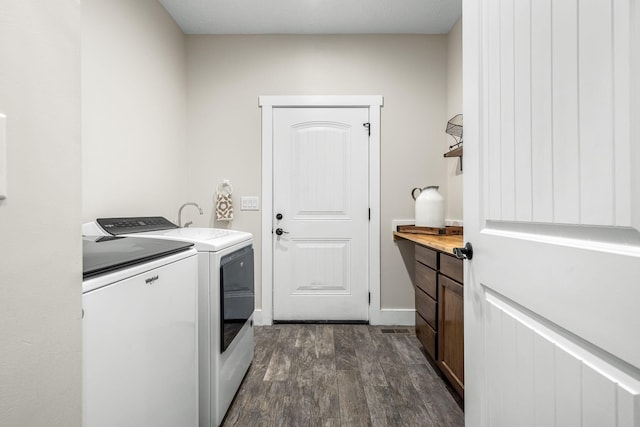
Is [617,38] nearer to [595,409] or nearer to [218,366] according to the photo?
[595,409]

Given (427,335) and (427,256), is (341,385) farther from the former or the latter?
(427,256)

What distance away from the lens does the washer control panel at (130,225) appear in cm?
167

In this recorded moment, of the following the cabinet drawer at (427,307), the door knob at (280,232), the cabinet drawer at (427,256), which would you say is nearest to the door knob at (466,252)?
the cabinet drawer at (427,256)

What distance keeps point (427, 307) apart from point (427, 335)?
0.18 meters

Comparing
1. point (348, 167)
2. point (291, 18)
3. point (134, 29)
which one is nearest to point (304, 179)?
point (348, 167)

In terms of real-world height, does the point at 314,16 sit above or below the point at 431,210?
above

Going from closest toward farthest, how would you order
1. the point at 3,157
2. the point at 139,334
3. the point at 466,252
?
1. the point at 3,157
2. the point at 139,334
3. the point at 466,252

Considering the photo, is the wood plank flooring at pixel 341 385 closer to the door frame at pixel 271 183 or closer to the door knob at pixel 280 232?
the door frame at pixel 271 183

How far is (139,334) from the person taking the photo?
0.92 meters

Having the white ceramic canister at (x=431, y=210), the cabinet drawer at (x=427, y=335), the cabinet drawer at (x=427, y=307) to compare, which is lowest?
the cabinet drawer at (x=427, y=335)

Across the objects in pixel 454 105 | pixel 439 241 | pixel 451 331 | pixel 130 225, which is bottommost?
pixel 451 331

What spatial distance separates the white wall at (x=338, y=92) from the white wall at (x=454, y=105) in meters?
0.06

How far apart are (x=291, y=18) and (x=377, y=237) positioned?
1941mm

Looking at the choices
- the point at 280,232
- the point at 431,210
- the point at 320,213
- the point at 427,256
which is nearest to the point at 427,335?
the point at 427,256
